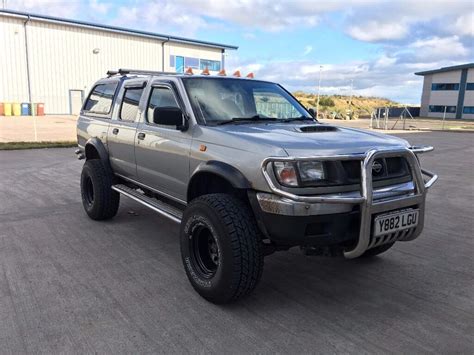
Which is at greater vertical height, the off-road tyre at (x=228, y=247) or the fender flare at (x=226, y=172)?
the fender flare at (x=226, y=172)

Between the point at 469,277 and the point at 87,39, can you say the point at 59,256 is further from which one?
the point at 87,39

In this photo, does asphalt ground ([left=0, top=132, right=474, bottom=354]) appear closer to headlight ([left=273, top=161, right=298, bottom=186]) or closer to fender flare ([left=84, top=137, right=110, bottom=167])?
fender flare ([left=84, top=137, right=110, bottom=167])

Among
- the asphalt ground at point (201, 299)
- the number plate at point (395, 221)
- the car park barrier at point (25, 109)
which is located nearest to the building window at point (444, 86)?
the car park barrier at point (25, 109)

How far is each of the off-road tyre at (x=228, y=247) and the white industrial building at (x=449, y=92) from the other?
63.4m

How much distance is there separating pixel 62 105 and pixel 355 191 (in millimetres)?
36834

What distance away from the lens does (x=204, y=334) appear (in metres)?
2.95

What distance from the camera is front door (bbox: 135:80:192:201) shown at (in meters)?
4.00

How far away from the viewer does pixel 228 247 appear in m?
3.09

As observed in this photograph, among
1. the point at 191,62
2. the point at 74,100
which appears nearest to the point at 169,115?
the point at 74,100

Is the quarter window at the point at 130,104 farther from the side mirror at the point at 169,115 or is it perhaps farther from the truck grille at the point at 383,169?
the truck grille at the point at 383,169

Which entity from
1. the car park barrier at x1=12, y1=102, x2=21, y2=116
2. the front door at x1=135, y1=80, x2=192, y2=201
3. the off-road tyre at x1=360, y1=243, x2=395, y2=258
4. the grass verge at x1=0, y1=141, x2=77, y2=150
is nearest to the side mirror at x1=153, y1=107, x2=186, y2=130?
the front door at x1=135, y1=80, x2=192, y2=201

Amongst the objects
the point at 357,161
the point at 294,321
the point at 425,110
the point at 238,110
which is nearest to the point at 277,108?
the point at 238,110

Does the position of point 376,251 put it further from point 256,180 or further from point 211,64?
point 211,64

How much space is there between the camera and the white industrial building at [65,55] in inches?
1271
